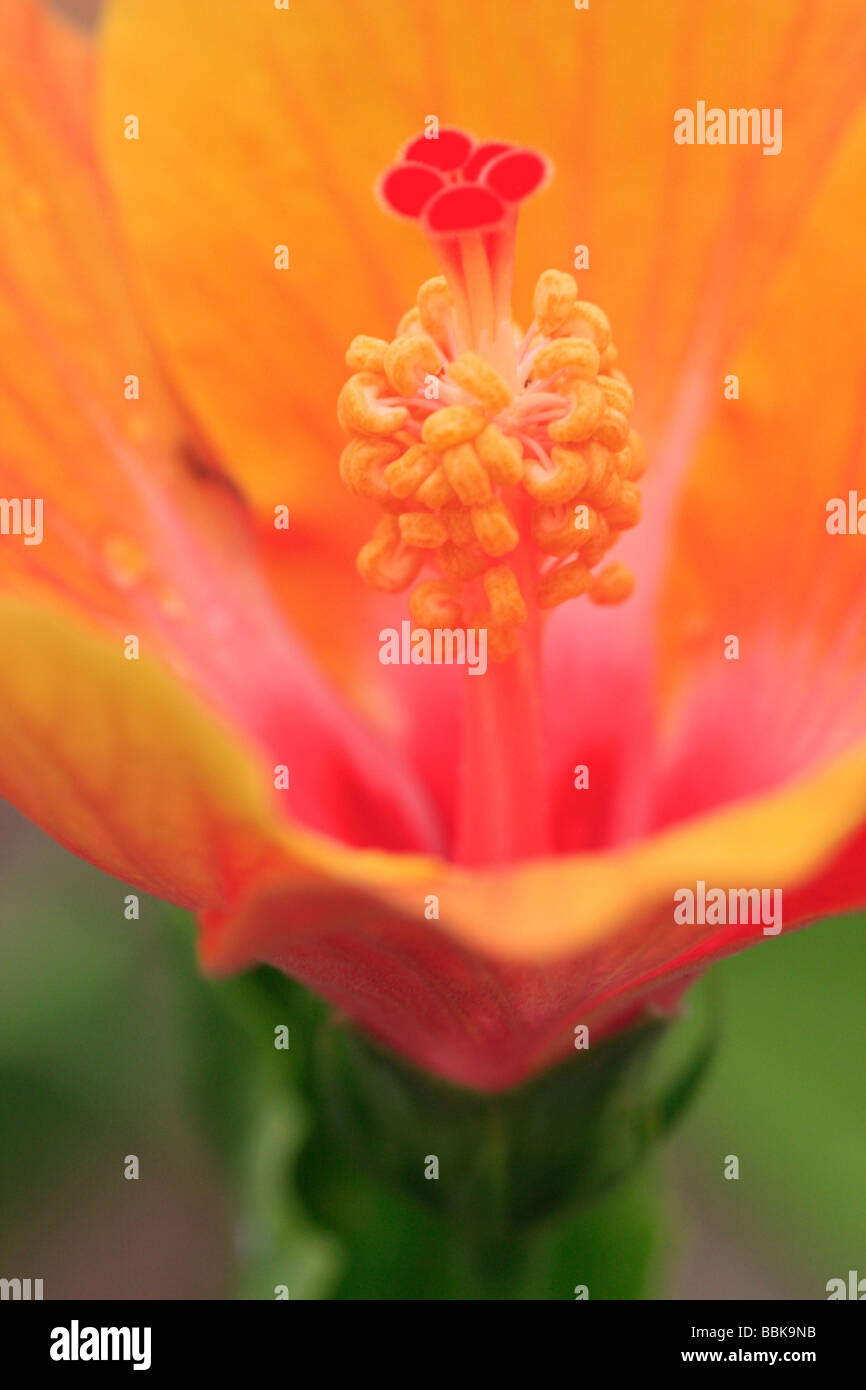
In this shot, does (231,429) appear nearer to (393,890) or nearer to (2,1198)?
(393,890)

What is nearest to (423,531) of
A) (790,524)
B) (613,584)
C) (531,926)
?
(613,584)

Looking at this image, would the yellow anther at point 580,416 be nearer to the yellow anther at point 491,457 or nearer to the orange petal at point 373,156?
the yellow anther at point 491,457

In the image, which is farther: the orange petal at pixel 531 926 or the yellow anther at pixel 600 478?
the yellow anther at pixel 600 478

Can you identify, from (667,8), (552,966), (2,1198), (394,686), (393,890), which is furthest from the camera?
(2,1198)

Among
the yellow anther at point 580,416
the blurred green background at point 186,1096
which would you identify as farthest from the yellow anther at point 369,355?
the blurred green background at point 186,1096

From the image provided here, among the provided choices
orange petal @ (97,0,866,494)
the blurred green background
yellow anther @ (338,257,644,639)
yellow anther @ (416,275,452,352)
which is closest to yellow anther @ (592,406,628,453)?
yellow anther @ (338,257,644,639)

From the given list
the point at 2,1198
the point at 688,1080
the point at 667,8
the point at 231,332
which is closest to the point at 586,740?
the point at 688,1080
